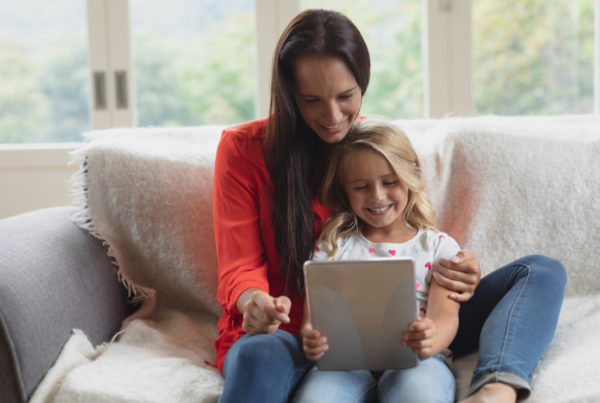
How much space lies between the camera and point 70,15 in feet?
7.91

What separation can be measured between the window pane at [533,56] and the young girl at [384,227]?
→ 1.40 metres

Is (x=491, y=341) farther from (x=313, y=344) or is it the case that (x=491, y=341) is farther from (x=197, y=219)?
(x=197, y=219)

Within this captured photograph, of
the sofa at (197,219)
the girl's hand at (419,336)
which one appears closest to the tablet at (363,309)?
the girl's hand at (419,336)

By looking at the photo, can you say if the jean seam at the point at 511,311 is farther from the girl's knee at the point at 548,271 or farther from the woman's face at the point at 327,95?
the woman's face at the point at 327,95

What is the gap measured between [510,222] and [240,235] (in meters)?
0.64

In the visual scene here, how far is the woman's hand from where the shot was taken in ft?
3.40

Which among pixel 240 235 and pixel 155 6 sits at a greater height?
pixel 155 6

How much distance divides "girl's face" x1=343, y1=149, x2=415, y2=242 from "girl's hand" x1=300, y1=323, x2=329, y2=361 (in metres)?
0.30

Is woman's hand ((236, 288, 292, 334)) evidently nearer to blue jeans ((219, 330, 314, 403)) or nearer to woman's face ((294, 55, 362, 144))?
blue jeans ((219, 330, 314, 403))

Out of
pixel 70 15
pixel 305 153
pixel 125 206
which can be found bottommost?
pixel 125 206

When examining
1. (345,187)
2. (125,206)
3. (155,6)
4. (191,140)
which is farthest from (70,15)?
(345,187)

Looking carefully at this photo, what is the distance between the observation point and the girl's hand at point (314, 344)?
1021mm

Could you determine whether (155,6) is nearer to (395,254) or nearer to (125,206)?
(125,206)

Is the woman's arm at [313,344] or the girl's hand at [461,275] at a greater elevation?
the girl's hand at [461,275]
